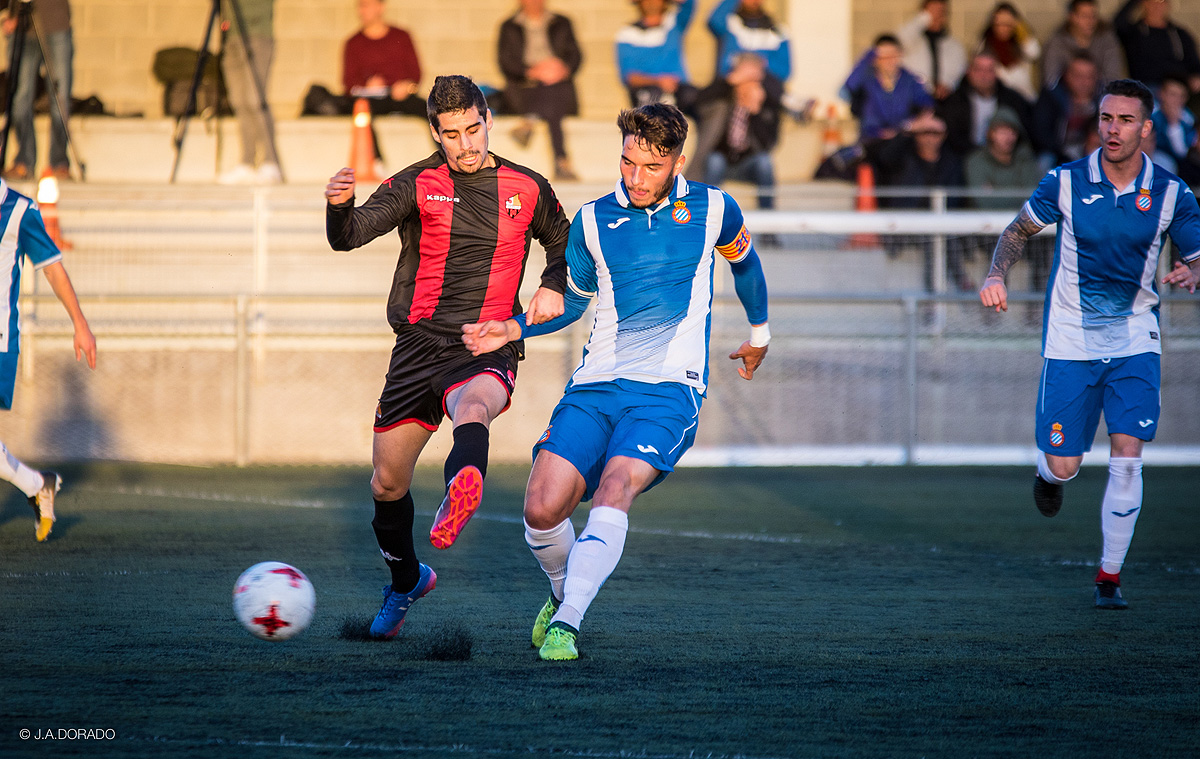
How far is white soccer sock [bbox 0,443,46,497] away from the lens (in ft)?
20.7

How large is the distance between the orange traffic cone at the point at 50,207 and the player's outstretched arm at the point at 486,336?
7270 millimetres

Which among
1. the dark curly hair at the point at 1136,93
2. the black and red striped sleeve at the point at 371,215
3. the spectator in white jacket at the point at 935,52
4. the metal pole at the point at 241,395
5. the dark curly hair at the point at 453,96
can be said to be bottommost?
the metal pole at the point at 241,395

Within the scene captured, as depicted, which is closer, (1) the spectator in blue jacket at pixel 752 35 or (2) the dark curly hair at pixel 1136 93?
(2) the dark curly hair at pixel 1136 93

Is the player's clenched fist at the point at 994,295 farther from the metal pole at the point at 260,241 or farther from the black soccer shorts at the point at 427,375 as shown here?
the metal pole at the point at 260,241

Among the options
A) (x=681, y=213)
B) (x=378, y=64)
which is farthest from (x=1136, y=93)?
(x=378, y=64)

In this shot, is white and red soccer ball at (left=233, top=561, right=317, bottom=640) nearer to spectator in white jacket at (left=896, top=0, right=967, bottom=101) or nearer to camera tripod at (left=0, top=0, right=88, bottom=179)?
camera tripod at (left=0, top=0, right=88, bottom=179)

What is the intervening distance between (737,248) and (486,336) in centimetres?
94

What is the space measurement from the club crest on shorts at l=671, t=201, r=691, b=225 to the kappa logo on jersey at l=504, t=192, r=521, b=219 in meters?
0.71

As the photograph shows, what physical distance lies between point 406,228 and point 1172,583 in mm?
3826

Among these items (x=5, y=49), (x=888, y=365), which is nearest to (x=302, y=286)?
(x=5, y=49)

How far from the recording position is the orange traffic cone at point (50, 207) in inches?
426

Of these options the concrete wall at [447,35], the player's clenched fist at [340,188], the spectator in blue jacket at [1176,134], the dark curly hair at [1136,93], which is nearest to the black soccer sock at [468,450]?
the player's clenched fist at [340,188]

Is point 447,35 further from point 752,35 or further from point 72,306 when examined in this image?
point 72,306

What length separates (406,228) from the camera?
189 inches
